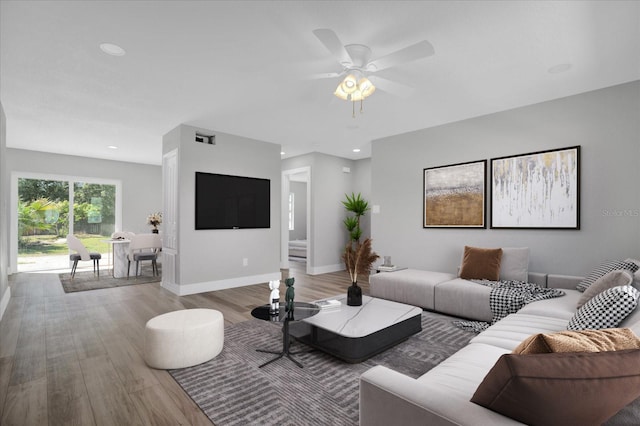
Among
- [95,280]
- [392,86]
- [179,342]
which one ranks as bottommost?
[95,280]

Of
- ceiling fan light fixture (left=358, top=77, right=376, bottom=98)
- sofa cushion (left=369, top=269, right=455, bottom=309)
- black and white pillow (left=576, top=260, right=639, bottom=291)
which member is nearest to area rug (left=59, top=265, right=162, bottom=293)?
sofa cushion (left=369, top=269, right=455, bottom=309)

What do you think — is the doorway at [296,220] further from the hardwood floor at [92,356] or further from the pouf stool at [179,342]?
the pouf stool at [179,342]

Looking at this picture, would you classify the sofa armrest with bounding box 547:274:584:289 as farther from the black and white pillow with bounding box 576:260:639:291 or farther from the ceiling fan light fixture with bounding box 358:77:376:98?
the ceiling fan light fixture with bounding box 358:77:376:98

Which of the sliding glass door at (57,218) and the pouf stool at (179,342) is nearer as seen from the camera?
the pouf stool at (179,342)

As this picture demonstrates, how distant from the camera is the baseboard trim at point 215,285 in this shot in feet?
15.7

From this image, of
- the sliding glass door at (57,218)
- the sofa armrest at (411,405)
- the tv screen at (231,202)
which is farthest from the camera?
the sliding glass door at (57,218)

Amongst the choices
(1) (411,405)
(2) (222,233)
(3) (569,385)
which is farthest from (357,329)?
(2) (222,233)

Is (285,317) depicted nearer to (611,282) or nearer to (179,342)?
(179,342)

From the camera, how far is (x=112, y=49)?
268cm

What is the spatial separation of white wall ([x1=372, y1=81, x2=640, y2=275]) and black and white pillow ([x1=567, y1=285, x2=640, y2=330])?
207 centimetres

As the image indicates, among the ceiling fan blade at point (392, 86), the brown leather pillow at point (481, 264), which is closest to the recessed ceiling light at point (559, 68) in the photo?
the ceiling fan blade at point (392, 86)

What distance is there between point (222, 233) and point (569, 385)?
494cm

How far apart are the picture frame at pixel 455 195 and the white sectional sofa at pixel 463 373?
1.11m

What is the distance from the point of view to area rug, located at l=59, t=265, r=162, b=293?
17.3 feet
